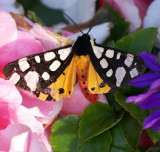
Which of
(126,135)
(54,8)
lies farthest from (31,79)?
(54,8)

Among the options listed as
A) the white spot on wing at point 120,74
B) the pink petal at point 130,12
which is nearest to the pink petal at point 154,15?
the pink petal at point 130,12

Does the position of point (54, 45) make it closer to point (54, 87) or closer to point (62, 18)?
point (54, 87)

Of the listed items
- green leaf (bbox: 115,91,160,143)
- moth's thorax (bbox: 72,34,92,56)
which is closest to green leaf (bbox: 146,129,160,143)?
green leaf (bbox: 115,91,160,143)

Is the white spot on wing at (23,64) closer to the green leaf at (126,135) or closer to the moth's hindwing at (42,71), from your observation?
the moth's hindwing at (42,71)

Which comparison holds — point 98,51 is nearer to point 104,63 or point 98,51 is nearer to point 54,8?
point 104,63

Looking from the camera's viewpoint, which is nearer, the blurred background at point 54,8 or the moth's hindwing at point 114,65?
the moth's hindwing at point 114,65
